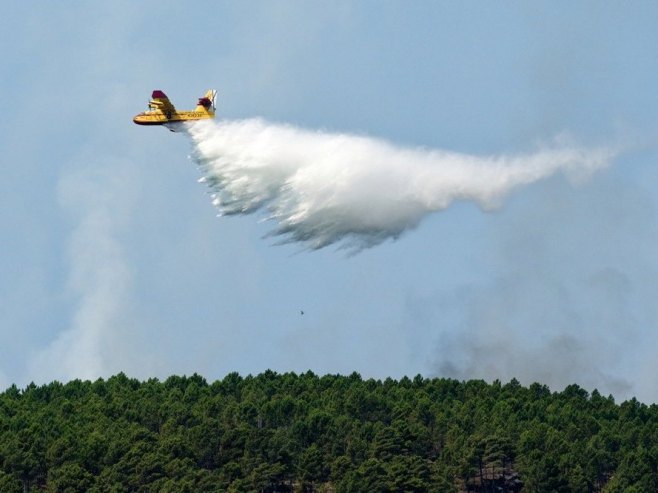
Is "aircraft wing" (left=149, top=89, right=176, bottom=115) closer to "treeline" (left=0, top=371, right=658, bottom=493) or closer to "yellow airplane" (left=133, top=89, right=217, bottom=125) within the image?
"yellow airplane" (left=133, top=89, right=217, bottom=125)

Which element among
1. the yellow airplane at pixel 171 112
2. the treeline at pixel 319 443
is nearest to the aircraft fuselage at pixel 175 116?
the yellow airplane at pixel 171 112

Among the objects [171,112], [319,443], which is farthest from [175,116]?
[319,443]

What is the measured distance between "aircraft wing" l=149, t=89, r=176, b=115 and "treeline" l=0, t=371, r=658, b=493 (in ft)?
74.1

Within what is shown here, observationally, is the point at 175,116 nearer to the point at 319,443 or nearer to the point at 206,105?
the point at 206,105

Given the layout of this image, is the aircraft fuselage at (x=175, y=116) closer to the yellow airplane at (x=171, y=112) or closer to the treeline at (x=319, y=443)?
the yellow airplane at (x=171, y=112)

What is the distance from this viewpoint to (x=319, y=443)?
138500 mm

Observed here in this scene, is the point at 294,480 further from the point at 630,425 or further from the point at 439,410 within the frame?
the point at 630,425

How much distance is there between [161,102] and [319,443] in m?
28.7

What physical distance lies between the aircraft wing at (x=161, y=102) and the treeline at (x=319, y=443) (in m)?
22.6

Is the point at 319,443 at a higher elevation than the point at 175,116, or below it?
below

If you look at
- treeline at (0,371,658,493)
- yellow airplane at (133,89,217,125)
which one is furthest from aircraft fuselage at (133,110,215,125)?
treeline at (0,371,658,493)

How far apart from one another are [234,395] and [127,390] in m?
9.28

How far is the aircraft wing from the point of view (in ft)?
409

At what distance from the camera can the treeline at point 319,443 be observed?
12719 centimetres
